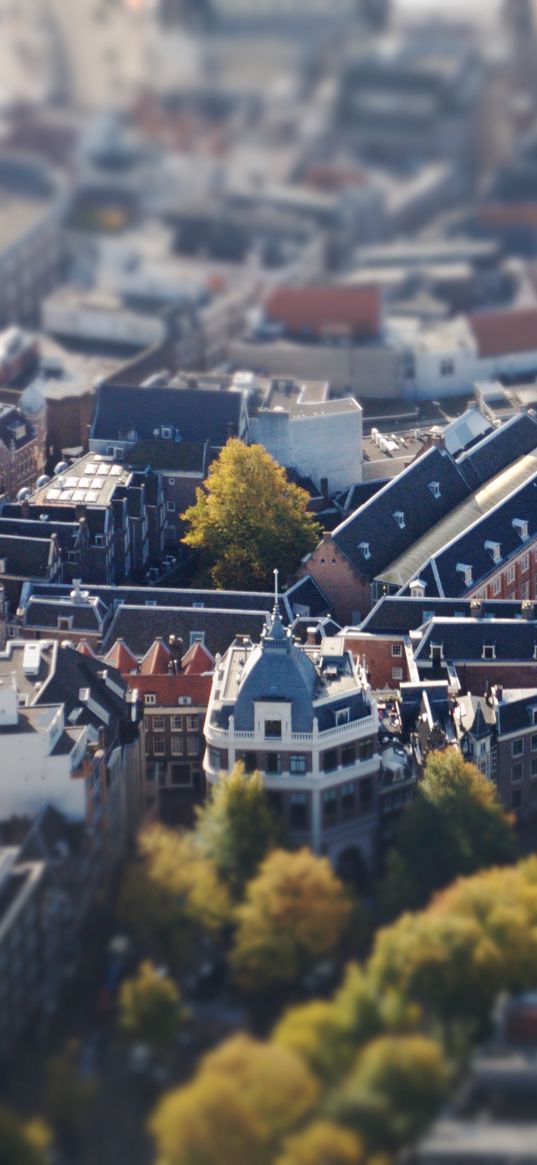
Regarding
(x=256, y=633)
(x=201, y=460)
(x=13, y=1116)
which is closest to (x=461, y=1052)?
(x=13, y=1116)

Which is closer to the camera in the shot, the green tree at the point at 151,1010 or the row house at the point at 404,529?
the green tree at the point at 151,1010

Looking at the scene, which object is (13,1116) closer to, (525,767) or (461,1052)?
(461,1052)

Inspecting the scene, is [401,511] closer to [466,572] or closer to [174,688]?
[466,572]

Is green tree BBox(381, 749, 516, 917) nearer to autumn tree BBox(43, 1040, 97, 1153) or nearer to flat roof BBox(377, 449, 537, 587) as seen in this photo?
autumn tree BBox(43, 1040, 97, 1153)

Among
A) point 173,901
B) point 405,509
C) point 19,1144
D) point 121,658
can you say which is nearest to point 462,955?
point 173,901

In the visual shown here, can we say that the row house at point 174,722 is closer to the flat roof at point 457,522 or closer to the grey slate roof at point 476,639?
the grey slate roof at point 476,639

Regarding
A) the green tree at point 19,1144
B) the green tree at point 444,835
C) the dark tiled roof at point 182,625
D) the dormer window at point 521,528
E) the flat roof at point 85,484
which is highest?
the flat roof at point 85,484

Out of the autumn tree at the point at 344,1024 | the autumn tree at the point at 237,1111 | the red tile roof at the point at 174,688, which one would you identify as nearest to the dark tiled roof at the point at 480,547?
the red tile roof at the point at 174,688
